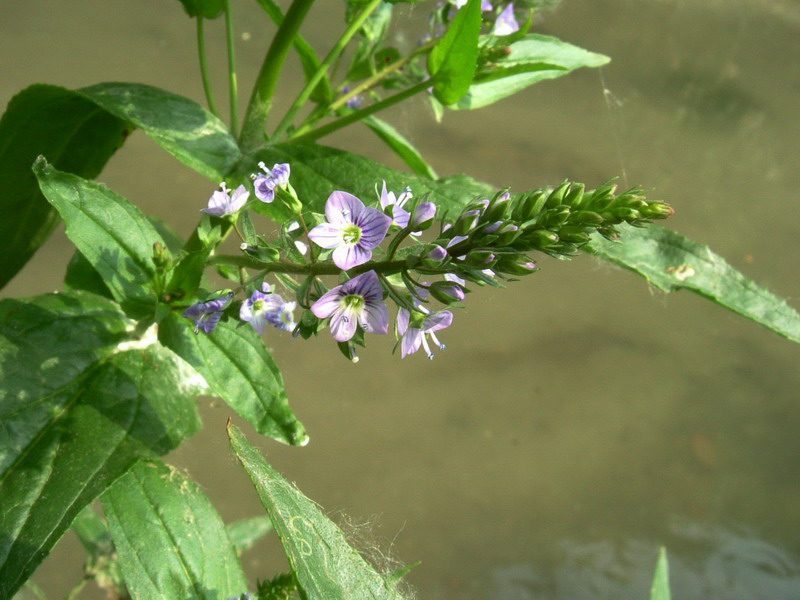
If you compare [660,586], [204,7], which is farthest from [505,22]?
[660,586]

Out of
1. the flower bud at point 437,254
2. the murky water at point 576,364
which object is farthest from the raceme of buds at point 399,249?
the murky water at point 576,364

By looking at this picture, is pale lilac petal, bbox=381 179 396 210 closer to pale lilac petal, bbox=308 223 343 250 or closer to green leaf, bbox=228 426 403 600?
pale lilac petal, bbox=308 223 343 250

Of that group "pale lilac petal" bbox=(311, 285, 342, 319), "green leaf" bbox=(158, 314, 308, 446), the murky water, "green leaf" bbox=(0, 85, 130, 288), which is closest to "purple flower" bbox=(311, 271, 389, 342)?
"pale lilac petal" bbox=(311, 285, 342, 319)

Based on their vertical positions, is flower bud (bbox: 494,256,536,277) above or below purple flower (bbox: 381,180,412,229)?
below

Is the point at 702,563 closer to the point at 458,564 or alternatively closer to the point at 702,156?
the point at 458,564

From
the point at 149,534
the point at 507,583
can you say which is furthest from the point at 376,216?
the point at 507,583

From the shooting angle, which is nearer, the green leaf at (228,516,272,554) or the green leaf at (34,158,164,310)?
the green leaf at (34,158,164,310)

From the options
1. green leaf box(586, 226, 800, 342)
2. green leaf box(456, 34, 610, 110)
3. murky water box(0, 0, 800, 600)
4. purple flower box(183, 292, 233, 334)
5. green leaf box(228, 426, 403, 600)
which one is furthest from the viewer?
murky water box(0, 0, 800, 600)

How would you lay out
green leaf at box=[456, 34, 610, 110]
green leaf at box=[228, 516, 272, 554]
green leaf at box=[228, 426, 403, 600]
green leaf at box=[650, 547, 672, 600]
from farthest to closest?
1. green leaf at box=[228, 516, 272, 554]
2. green leaf at box=[650, 547, 672, 600]
3. green leaf at box=[456, 34, 610, 110]
4. green leaf at box=[228, 426, 403, 600]
